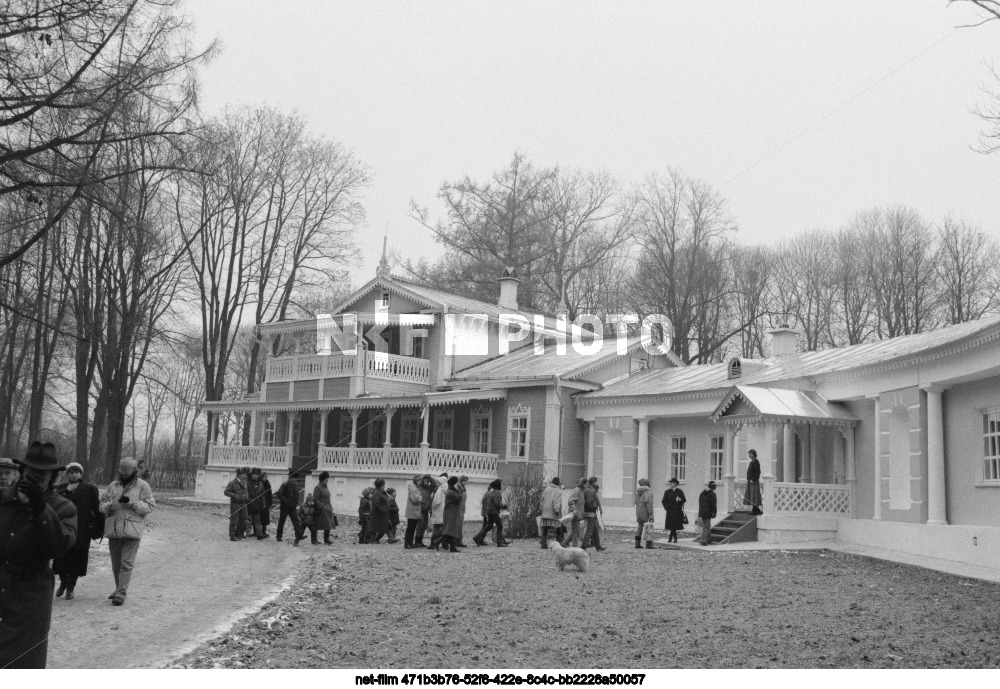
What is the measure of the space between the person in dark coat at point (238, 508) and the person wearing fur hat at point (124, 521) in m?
8.32

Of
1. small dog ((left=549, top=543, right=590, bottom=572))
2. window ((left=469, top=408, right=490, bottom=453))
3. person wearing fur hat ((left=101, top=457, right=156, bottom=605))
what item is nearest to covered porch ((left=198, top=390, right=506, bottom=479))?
window ((left=469, top=408, right=490, bottom=453))

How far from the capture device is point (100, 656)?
7.56 metres

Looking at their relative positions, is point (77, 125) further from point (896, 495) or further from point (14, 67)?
point (896, 495)

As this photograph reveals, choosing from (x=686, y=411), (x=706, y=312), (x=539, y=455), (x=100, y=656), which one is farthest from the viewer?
(x=706, y=312)

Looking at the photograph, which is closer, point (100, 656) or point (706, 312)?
point (100, 656)

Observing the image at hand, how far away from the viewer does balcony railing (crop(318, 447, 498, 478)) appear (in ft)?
86.1

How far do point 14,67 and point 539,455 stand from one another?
18.1m

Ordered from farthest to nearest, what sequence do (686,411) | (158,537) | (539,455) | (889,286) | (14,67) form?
(889,286)
(539,455)
(686,411)
(158,537)
(14,67)

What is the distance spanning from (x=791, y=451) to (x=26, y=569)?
1875cm

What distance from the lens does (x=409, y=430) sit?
31.7 metres

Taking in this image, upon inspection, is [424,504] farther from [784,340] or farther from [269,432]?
[269,432]

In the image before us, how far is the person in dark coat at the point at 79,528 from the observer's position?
10.1 meters

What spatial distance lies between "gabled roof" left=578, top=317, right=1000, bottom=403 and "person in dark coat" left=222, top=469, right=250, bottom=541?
1107 centimetres

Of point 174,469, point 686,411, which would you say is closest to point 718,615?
point 686,411
